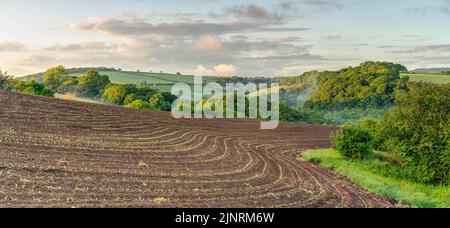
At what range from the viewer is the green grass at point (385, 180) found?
738 inches

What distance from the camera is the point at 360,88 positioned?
257 ft

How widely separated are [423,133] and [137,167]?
13.8 metres

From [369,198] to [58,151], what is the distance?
11.9 m

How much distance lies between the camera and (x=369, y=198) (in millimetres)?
18484

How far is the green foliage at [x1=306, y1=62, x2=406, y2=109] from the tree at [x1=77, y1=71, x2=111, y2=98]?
34384 millimetres

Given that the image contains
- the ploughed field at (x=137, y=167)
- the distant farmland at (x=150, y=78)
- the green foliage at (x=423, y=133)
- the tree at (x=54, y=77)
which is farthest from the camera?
the distant farmland at (x=150, y=78)

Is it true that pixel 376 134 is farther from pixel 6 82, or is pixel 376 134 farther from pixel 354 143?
pixel 6 82

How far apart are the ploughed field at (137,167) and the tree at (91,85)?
3884 centimetres

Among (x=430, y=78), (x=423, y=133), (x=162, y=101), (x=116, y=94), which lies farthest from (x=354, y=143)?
(x=430, y=78)

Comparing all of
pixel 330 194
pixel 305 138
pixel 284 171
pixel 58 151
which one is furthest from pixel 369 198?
pixel 305 138

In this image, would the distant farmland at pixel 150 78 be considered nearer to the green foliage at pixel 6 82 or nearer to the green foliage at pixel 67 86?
the green foliage at pixel 67 86

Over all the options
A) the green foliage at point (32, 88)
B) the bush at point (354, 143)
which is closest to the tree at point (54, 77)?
the green foliage at point (32, 88)

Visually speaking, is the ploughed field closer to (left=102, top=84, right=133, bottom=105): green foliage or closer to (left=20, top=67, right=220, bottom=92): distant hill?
(left=102, top=84, right=133, bottom=105): green foliage

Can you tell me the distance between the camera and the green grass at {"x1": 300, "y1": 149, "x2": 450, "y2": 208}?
18.7 metres
